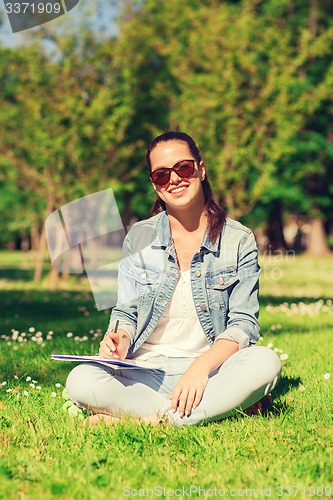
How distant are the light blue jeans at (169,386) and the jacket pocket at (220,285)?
0.42 m

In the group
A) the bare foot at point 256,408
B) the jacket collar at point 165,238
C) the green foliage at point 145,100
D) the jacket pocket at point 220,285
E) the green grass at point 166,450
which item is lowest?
the bare foot at point 256,408

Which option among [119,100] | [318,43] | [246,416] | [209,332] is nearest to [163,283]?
A: [209,332]

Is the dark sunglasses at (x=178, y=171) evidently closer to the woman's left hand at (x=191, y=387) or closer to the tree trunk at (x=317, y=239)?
the woman's left hand at (x=191, y=387)

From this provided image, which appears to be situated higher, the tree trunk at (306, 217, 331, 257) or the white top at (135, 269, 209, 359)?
the white top at (135, 269, 209, 359)

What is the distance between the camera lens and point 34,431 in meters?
4.31

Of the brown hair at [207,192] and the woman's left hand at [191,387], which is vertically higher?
the brown hair at [207,192]

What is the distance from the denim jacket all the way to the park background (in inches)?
25.6

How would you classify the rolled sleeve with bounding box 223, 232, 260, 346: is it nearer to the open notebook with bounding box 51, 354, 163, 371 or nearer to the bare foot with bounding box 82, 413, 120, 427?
the open notebook with bounding box 51, 354, 163, 371


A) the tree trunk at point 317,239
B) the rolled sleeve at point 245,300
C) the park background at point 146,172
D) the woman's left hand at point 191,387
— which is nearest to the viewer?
the park background at point 146,172

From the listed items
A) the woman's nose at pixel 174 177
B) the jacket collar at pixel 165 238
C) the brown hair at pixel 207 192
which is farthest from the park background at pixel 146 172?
the woman's nose at pixel 174 177

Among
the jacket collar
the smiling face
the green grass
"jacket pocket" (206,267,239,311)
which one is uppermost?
the smiling face

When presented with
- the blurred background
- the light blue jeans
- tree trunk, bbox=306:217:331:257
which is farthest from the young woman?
tree trunk, bbox=306:217:331:257

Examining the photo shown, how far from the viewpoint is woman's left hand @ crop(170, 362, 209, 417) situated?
4.26 meters

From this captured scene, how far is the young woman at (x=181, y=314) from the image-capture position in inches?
174
